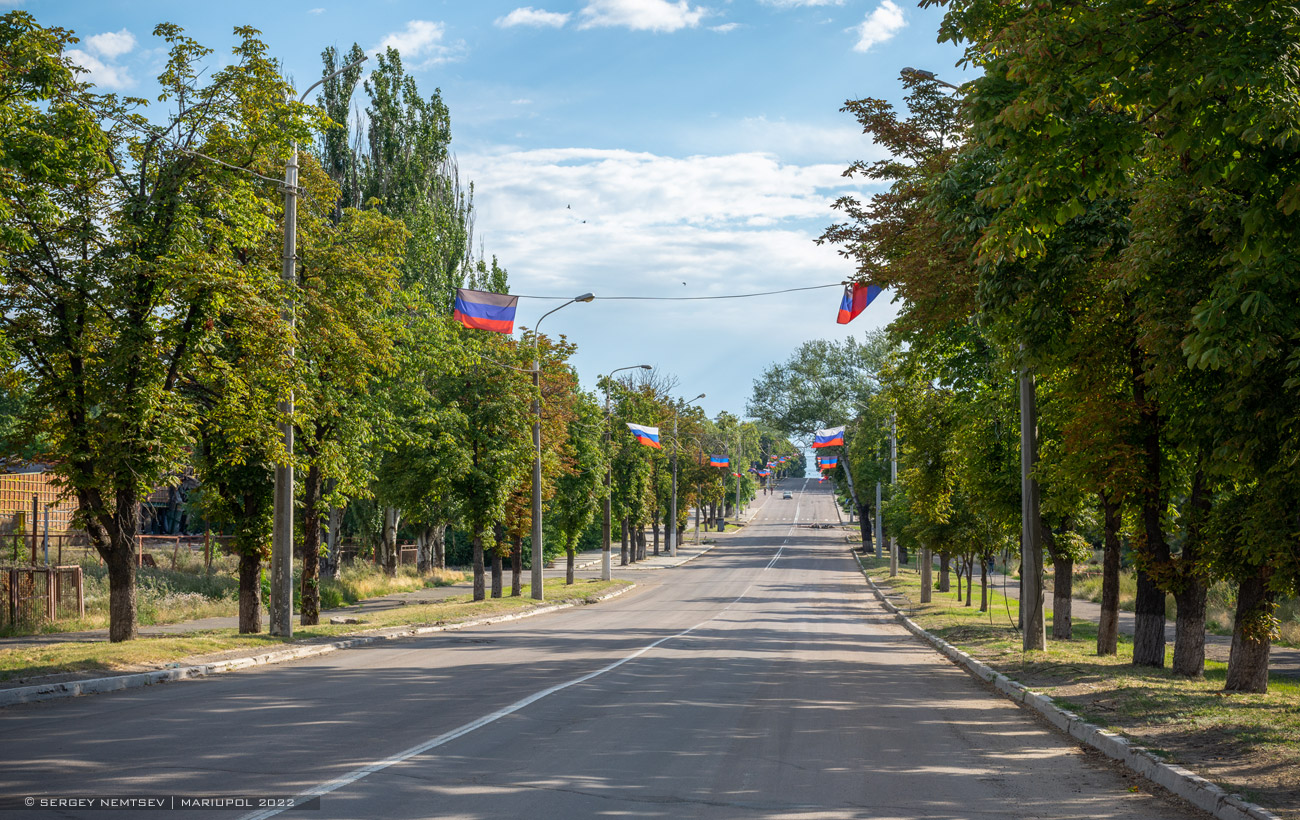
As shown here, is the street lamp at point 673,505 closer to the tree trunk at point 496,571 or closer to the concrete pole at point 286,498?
the tree trunk at point 496,571

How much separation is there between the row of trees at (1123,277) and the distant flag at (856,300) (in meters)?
1.77

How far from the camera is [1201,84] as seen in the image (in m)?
7.40

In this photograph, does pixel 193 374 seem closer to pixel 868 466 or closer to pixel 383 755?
pixel 383 755

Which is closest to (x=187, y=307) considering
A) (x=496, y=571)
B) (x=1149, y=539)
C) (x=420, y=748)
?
(x=420, y=748)

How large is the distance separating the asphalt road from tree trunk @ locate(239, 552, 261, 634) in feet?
13.0

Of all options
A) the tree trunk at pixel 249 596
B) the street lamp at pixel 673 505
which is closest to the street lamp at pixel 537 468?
the tree trunk at pixel 249 596

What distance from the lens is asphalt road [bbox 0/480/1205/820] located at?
7.25 meters

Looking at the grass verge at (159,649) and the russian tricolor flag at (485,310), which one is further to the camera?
the russian tricolor flag at (485,310)

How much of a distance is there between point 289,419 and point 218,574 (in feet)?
59.2

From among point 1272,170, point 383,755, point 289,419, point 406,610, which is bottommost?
point 406,610

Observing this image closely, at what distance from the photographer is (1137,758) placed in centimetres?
878

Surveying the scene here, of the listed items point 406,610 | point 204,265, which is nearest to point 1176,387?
point 204,265

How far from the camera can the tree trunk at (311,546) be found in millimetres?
23141

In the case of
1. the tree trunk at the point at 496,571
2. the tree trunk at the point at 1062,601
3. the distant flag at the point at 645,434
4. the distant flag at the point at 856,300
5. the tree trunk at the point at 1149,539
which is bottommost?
the tree trunk at the point at 496,571
